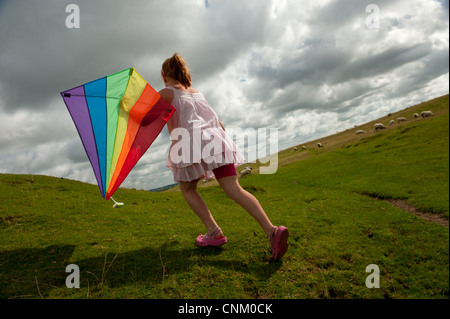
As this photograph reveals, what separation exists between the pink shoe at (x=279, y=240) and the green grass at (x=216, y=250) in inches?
8.4

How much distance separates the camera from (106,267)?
3807 millimetres

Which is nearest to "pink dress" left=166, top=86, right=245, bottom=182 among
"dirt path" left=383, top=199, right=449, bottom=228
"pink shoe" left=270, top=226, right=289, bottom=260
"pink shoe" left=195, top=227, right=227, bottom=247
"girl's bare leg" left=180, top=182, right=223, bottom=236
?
"girl's bare leg" left=180, top=182, right=223, bottom=236

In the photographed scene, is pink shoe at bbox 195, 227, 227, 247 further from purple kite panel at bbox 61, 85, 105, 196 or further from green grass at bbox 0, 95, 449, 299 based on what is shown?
purple kite panel at bbox 61, 85, 105, 196

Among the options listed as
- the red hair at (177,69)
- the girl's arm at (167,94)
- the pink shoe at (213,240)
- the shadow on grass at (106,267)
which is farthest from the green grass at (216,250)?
the red hair at (177,69)

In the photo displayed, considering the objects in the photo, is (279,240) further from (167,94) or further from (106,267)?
(167,94)

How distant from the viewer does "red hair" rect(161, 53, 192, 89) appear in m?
4.33

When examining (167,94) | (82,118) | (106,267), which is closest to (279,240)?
(106,267)

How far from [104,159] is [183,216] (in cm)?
351

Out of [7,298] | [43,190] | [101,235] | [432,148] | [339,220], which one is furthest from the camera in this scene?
[432,148]

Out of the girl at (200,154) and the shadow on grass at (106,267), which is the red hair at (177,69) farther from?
the shadow on grass at (106,267)

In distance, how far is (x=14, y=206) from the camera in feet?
21.8
